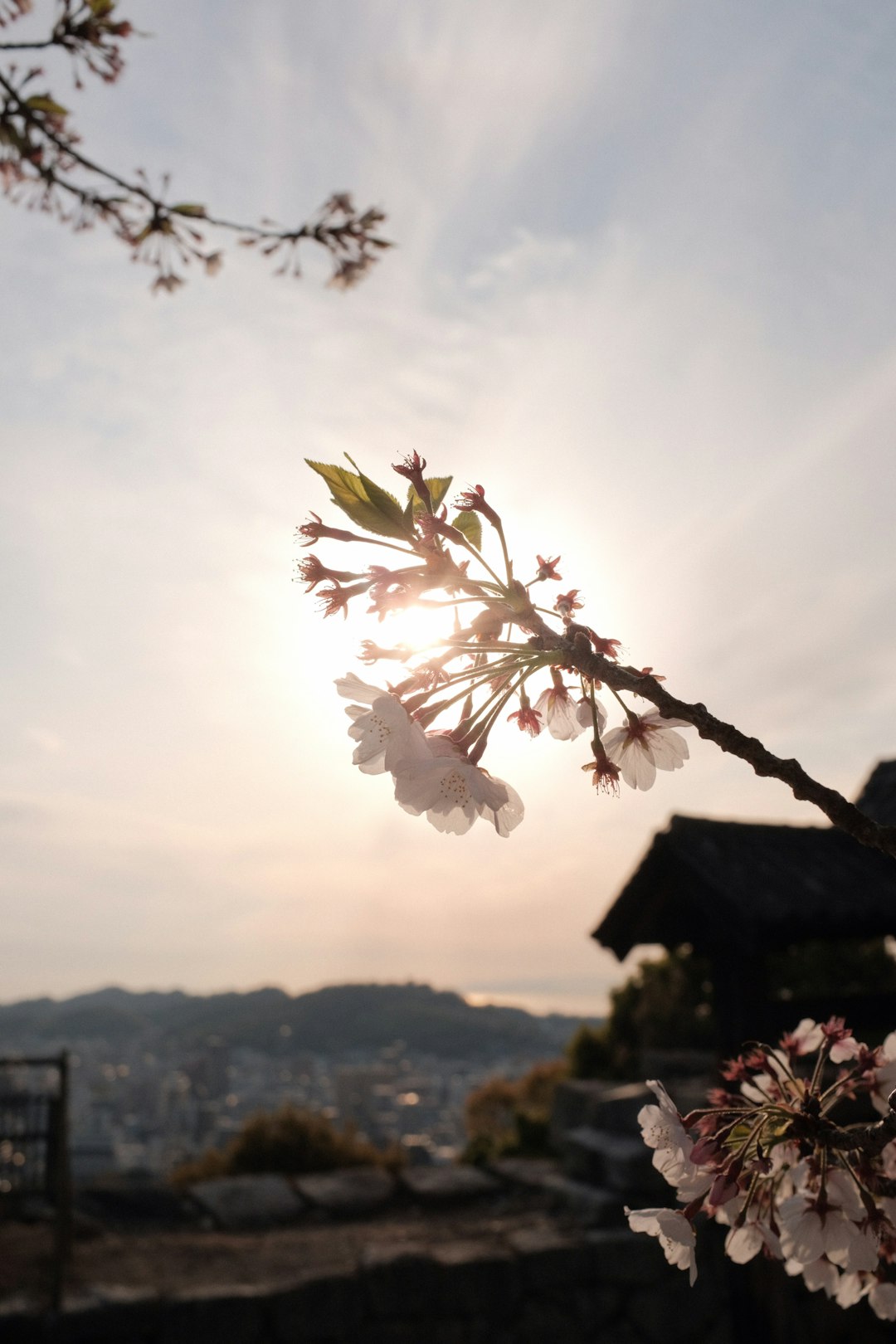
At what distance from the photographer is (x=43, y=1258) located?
272 inches

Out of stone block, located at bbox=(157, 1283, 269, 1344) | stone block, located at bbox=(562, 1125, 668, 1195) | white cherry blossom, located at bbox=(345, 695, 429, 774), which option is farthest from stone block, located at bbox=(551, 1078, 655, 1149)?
white cherry blossom, located at bbox=(345, 695, 429, 774)

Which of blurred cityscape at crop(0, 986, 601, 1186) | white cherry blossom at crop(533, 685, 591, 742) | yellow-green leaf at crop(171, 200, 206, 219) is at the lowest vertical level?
blurred cityscape at crop(0, 986, 601, 1186)

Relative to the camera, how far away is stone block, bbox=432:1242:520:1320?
6445mm

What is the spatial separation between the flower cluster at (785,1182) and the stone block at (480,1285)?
6.00 m

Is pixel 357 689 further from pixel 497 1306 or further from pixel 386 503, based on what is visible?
pixel 497 1306

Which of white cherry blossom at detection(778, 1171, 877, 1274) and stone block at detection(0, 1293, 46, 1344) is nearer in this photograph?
white cherry blossom at detection(778, 1171, 877, 1274)

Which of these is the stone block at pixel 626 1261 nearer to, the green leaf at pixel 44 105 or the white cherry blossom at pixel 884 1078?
the white cherry blossom at pixel 884 1078

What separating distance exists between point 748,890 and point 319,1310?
3847 millimetres

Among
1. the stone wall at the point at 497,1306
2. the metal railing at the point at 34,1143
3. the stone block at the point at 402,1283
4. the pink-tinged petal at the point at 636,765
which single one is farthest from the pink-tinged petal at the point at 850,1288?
the metal railing at the point at 34,1143

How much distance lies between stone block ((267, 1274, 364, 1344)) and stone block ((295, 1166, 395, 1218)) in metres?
2.38

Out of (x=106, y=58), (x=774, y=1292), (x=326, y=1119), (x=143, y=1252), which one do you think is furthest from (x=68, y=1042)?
(x=106, y=58)

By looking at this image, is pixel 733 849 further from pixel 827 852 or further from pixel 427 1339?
pixel 427 1339

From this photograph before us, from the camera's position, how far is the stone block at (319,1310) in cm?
607

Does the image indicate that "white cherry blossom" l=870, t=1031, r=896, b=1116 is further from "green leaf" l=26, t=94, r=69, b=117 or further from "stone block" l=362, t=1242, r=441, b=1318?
"stone block" l=362, t=1242, r=441, b=1318
